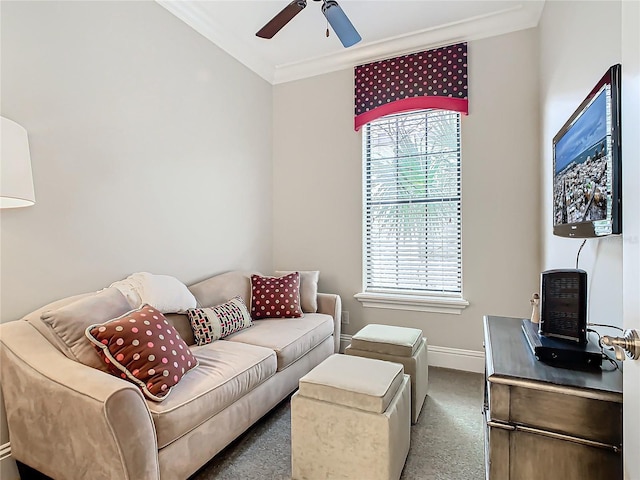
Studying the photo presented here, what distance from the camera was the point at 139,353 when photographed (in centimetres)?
159

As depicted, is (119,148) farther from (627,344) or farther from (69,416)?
(627,344)

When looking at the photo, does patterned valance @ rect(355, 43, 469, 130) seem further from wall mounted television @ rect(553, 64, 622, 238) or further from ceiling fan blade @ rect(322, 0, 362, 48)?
wall mounted television @ rect(553, 64, 622, 238)

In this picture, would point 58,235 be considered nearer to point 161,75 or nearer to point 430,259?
point 161,75

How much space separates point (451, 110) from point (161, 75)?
8.00ft

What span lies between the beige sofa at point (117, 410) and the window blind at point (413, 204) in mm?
1705

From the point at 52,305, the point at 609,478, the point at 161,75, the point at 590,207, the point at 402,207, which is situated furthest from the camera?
the point at 402,207

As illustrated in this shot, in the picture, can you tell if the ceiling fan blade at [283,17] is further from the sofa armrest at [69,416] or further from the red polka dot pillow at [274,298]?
the sofa armrest at [69,416]

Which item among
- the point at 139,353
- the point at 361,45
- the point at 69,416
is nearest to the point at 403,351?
the point at 139,353

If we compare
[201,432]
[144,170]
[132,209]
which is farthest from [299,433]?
[144,170]

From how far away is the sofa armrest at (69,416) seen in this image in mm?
1305

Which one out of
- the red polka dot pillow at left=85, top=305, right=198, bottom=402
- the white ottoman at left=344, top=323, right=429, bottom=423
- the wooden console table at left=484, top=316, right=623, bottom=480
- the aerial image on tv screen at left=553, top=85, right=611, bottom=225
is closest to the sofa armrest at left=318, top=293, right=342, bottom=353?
the white ottoman at left=344, top=323, right=429, bottom=423

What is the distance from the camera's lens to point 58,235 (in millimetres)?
1979

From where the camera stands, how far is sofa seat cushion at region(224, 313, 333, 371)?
2373 mm

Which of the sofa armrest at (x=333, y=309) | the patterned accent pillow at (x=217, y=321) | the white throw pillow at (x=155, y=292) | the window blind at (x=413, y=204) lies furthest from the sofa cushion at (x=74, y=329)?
the window blind at (x=413, y=204)
